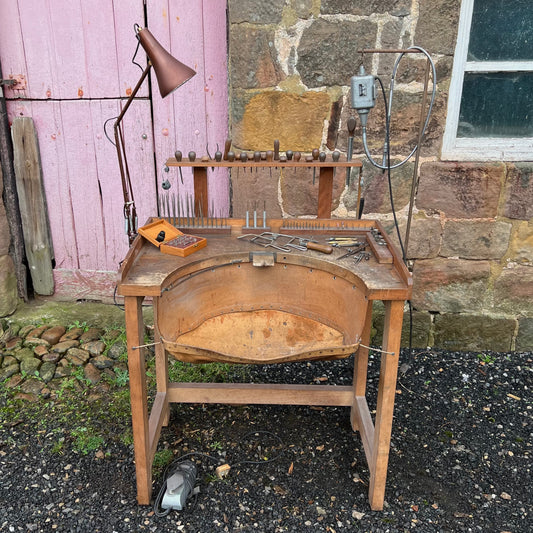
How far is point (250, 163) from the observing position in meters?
2.56

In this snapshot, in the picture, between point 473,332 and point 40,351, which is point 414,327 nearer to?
point 473,332

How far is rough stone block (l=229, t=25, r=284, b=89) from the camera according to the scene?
3.05 metres

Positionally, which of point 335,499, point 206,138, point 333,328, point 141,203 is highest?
point 206,138

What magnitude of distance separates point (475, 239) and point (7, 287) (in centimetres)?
323

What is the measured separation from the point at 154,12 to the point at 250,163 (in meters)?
1.46

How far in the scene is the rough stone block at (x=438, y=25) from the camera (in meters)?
2.97

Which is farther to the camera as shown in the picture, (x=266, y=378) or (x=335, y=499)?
(x=266, y=378)

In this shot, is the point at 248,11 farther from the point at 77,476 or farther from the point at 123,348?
the point at 77,476

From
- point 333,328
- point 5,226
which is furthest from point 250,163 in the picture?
point 5,226

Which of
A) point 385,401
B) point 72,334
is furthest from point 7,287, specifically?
point 385,401

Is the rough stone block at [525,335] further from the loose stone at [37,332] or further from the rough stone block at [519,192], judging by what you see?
the loose stone at [37,332]

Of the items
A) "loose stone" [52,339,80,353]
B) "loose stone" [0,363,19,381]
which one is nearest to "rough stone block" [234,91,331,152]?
"loose stone" [52,339,80,353]

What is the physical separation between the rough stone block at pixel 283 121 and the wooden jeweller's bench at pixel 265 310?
60cm

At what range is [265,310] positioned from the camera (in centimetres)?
281
